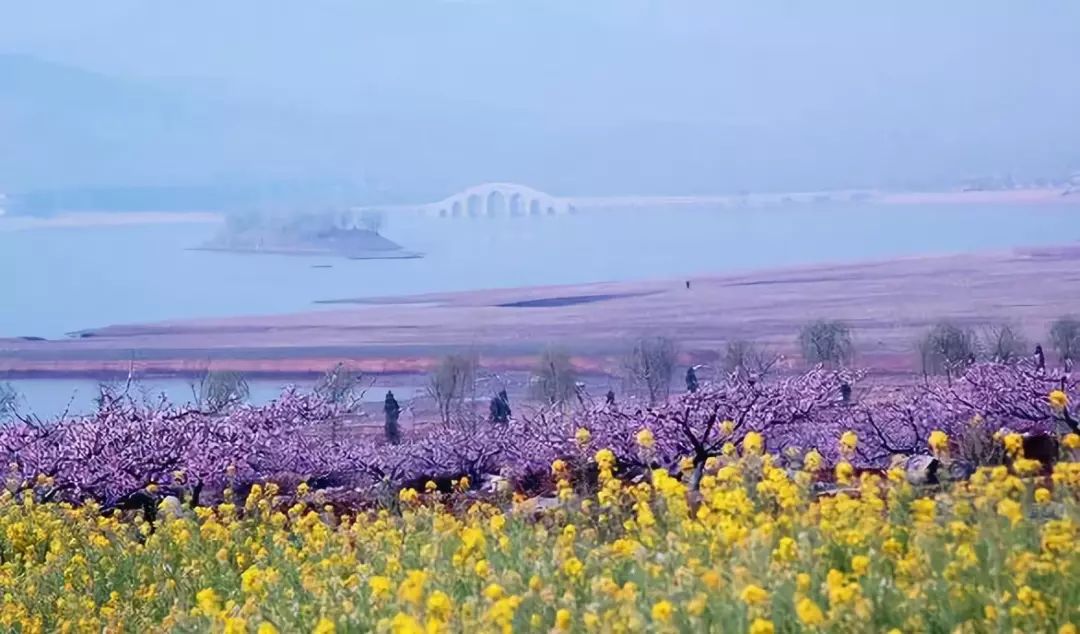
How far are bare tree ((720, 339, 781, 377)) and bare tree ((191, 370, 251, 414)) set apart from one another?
2.47 m

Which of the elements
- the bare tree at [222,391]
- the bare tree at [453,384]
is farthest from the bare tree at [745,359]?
the bare tree at [222,391]

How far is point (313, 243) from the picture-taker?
8633 mm

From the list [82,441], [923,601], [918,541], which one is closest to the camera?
[923,601]

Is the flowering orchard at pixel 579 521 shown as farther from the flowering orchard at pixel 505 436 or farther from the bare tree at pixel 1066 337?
the bare tree at pixel 1066 337

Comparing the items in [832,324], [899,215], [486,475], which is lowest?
[486,475]

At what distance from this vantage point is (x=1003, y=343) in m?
7.75

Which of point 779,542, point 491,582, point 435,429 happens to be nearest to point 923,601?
point 779,542

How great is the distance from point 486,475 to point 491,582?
4569 millimetres

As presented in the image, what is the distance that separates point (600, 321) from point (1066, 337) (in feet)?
7.16

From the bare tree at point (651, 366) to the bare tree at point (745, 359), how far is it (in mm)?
254

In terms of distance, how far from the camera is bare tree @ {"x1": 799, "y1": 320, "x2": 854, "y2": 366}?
25.7ft

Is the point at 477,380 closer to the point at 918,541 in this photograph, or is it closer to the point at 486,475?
the point at 486,475

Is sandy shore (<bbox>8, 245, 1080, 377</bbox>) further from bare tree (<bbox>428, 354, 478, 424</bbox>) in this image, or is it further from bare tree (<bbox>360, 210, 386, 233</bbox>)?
bare tree (<bbox>360, 210, 386, 233</bbox>)

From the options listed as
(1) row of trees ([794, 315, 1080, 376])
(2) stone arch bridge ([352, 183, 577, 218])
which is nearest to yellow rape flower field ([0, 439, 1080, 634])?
(1) row of trees ([794, 315, 1080, 376])
